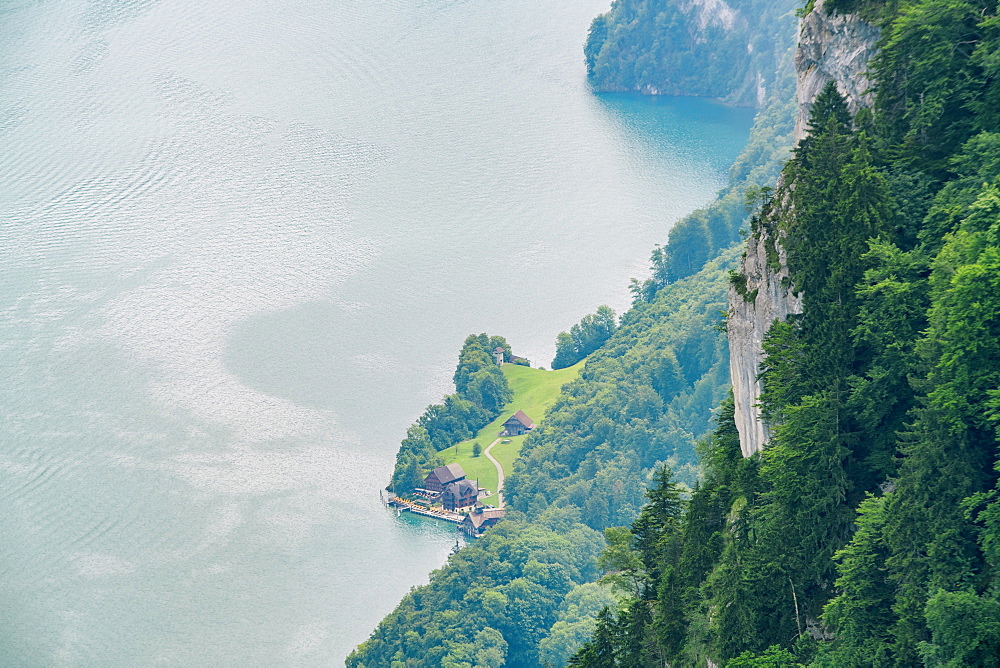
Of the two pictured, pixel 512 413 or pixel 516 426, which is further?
pixel 512 413

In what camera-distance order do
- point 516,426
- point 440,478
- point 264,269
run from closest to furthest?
point 440,478 < point 516,426 < point 264,269

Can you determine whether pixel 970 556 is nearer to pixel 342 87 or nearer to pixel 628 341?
pixel 628 341

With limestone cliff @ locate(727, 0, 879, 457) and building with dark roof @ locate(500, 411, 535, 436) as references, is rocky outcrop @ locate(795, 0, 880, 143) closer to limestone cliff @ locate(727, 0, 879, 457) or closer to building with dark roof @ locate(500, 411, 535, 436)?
limestone cliff @ locate(727, 0, 879, 457)

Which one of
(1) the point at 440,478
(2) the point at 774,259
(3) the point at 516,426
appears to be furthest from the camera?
(3) the point at 516,426

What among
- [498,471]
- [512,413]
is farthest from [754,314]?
[512,413]

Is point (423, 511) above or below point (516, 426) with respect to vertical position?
below

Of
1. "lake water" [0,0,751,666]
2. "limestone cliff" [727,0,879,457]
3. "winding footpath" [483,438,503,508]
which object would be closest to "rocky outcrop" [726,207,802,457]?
"limestone cliff" [727,0,879,457]

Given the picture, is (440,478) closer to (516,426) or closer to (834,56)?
(516,426)
